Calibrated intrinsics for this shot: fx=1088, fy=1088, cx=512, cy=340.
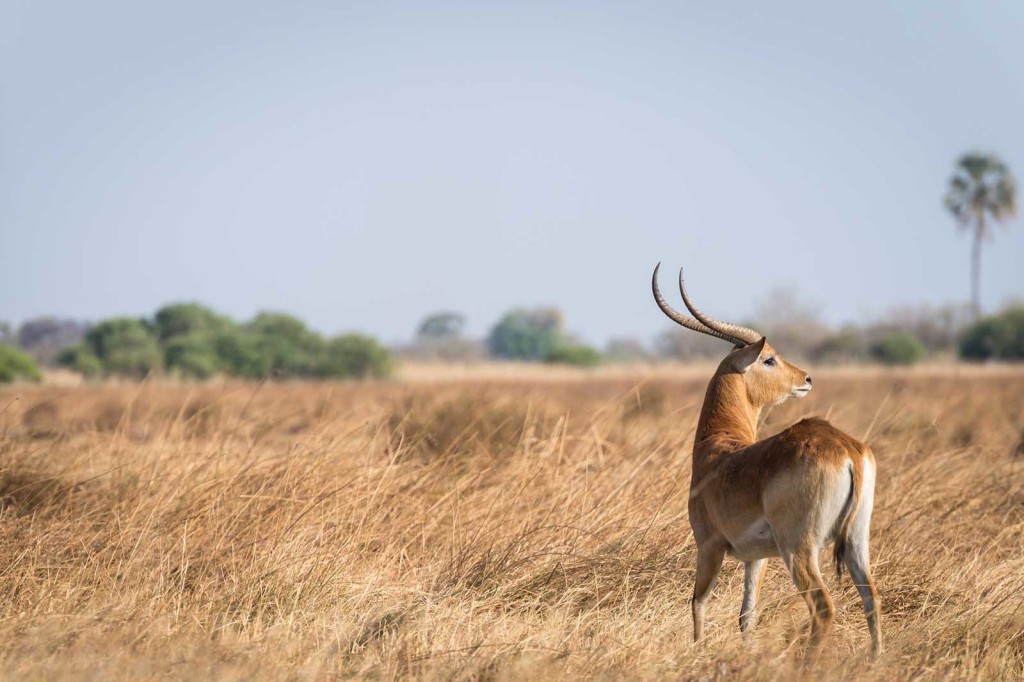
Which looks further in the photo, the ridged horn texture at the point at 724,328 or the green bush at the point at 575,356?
the green bush at the point at 575,356

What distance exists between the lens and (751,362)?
16.8ft

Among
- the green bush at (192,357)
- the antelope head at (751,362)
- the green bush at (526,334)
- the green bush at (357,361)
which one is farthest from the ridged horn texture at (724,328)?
the green bush at (526,334)

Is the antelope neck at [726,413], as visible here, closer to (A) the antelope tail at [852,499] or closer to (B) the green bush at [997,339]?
(A) the antelope tail at [852,499]

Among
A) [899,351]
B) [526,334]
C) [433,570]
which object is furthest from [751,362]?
[526,334]

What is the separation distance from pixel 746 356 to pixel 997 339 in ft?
159

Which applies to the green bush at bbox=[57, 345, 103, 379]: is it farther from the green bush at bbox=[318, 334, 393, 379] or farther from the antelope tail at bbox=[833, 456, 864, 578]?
the antelope tail at bbox=[833, 456, 864, 578]

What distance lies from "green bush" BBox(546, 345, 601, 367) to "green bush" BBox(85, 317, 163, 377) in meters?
19.4

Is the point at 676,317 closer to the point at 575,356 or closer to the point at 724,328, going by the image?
the point at 724,328

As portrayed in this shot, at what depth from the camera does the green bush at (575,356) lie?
178 feet

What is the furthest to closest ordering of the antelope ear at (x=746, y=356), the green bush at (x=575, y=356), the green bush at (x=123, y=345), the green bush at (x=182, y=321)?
the green bush at (x=575, y=356) < the green bush at (x=182, y=321) < the green bush at (x=123, y=345) < the antelope ear at (x=746, y=356)

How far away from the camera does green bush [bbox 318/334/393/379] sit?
41.4m

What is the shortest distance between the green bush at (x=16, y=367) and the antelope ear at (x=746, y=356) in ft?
102

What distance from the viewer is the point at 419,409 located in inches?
437

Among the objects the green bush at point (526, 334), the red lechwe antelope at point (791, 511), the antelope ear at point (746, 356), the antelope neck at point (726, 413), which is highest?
the antelope ear at point (746, 356)
